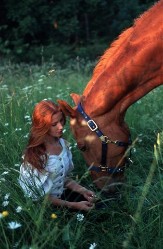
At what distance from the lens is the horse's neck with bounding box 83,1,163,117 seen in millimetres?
3906

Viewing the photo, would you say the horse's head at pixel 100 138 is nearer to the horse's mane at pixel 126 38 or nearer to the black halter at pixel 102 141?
the black halter at pixel 102 141

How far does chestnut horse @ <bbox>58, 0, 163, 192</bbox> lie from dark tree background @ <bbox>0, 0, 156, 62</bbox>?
15.1 m

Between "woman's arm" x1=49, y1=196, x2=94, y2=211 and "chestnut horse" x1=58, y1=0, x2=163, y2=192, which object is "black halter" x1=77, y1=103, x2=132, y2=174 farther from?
"woman's arm" x1=49, y1=196, x2=94, y2=211

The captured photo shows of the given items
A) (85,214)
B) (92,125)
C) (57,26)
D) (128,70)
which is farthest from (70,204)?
(57,26)

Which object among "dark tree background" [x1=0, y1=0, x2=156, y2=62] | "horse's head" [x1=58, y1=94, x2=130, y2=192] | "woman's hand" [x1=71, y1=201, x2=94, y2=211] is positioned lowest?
"dark tree background" [x1=0, y1=0, x2=156, y2=62]

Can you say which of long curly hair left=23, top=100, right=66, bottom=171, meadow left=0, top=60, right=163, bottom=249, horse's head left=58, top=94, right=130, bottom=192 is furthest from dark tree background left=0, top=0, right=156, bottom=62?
long curly hair left=23, top=100, right=66, bottom=171

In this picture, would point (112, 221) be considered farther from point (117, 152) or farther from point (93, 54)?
point (93, 54)

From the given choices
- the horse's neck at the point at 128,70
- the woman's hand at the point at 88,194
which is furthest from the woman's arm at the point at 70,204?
the horse's neck at the point at 128,70

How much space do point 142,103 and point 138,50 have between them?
2.54 metres

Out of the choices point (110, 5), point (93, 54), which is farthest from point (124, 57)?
point (110, 5)

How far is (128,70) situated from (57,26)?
55.3 ft

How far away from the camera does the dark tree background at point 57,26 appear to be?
19.9 meters

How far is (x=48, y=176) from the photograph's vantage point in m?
3.60

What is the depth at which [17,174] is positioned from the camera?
3.96 metres
